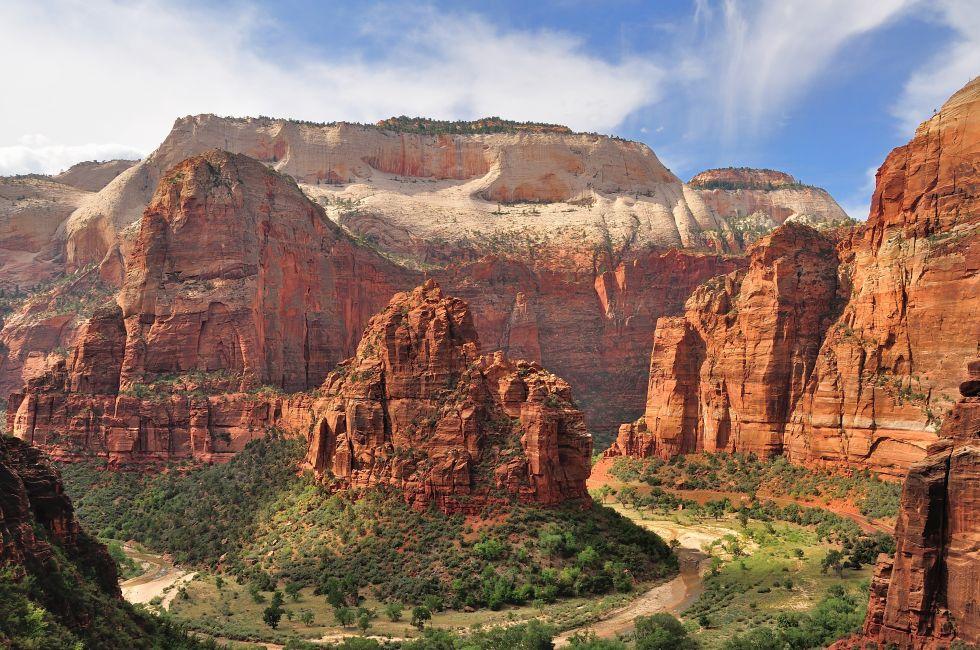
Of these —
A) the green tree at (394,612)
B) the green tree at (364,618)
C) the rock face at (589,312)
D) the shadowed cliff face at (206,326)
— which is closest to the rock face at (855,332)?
the rock face at (589,312)

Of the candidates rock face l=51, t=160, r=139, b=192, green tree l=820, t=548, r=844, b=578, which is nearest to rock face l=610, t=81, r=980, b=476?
green tree l=820, t=548, r=844, b=578

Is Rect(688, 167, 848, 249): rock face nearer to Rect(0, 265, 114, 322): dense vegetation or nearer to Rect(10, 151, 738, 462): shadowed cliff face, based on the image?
Rect(10, 151, 738, 462): shadowed cliff face

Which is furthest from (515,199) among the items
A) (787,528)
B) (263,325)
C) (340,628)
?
(340,628)

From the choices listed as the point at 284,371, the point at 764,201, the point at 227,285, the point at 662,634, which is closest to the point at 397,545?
the point at 662,634

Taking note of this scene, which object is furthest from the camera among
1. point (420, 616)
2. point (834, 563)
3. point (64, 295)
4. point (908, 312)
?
point (64, 295)

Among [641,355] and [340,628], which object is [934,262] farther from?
[641,355]

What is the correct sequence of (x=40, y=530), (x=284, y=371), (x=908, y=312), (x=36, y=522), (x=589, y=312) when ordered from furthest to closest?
1. (x=589, y=312)
2. (x=284, y=371)
3. (x=908, y=312)
4. (x=36, y=522)
5. (x=40, y=530)

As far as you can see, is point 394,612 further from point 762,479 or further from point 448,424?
point 762,479
